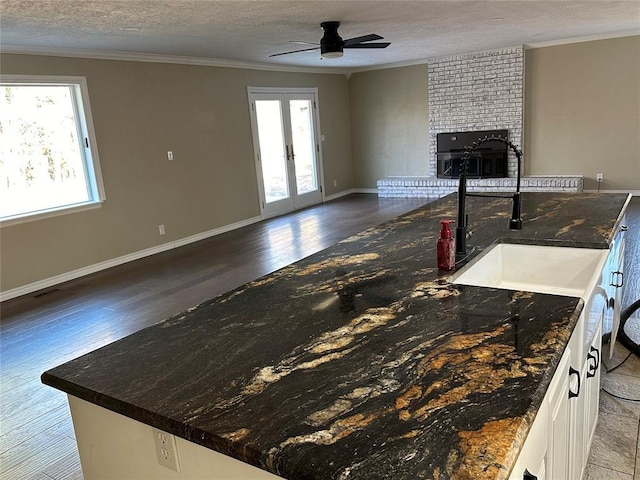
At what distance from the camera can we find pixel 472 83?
28.5 feet

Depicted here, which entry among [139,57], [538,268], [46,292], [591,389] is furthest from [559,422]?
[139,57]

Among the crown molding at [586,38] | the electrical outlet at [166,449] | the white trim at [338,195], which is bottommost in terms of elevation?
the white trim at [338,195]

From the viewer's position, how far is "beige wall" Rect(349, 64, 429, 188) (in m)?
9.47

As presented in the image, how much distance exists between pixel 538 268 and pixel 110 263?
5.03m

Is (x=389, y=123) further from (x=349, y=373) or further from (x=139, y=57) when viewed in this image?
(x=349, y=373)

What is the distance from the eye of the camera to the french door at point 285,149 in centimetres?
807

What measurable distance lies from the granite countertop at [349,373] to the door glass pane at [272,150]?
638 cm

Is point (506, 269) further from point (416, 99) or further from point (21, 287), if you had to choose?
point (416, 99)

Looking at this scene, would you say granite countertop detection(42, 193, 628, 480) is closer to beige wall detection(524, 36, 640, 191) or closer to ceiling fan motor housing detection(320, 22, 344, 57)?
ceiling fan motor housing detection(320, 22, 344, 57)

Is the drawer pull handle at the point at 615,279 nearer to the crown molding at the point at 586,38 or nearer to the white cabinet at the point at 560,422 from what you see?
the white cabinet at the point at 560,422

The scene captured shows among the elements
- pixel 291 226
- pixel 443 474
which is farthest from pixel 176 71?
pixel 443 474

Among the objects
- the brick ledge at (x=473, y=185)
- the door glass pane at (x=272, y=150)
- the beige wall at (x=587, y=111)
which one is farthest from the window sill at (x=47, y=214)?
the beige wall at (x=587, y=111)

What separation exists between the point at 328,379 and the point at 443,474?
39cm

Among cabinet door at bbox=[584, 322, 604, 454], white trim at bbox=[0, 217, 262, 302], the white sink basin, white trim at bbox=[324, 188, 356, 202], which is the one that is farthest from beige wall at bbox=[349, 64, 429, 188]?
cabinet door at bbox=[584, 322, 604, 454]
